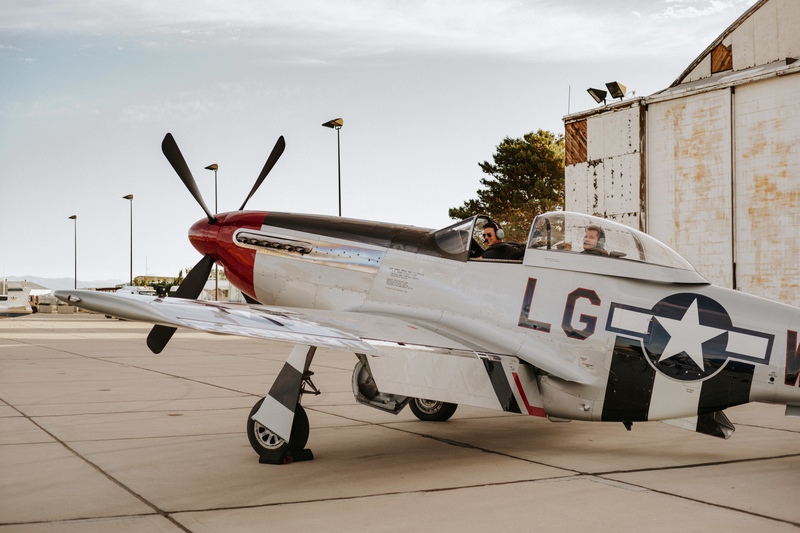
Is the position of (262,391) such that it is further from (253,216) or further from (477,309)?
(477,309)

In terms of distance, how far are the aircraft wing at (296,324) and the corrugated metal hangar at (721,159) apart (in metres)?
10.3

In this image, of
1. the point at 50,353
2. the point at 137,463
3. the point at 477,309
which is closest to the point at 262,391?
the point at 137,463

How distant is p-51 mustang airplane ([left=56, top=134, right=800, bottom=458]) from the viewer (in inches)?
207

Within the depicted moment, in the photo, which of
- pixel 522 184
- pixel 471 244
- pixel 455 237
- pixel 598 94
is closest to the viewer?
pixel 471 244

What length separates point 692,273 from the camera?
5809mm

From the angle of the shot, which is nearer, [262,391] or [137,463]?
[137,463]

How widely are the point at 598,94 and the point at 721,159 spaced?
13.9 ft

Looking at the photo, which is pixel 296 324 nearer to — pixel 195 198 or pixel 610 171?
pixel 195 198

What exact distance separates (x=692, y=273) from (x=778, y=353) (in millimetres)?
968

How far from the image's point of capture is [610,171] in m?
16.7

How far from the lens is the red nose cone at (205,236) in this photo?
7793 mm

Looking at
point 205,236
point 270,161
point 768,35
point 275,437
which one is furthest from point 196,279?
point 768,35

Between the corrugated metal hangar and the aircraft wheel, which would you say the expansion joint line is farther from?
the corrugated metal hangar

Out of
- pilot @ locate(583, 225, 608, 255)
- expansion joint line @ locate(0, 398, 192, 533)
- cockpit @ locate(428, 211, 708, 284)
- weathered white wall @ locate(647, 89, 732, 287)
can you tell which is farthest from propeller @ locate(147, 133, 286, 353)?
weathered white wall @ locate(647, 89, 732, 287)
